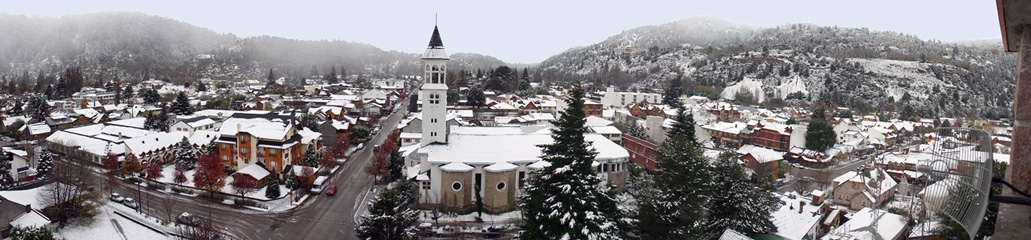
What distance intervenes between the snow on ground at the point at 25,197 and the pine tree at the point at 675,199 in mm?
18053

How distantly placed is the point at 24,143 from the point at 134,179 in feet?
42.2

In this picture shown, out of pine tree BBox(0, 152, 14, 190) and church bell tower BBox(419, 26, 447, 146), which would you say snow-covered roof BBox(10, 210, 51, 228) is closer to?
pine tree BBox(0, 152, 14, 190)

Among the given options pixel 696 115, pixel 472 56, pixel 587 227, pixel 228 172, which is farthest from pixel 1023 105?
pixel 472 56

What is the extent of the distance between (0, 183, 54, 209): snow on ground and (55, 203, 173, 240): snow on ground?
1188 millimetres

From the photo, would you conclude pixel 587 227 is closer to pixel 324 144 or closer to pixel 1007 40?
Result: pixel 1007 40

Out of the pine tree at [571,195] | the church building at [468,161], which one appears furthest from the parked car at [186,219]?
the pine tree at [571,195]

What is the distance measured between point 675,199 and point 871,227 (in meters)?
7.45

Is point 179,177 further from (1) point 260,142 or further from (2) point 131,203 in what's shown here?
(1) point 260,142

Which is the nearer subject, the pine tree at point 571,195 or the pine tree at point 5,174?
the pine tree at point 571,195

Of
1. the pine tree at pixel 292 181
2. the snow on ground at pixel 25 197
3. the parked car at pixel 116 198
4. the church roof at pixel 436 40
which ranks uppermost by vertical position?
the church roof at pixel 436 40

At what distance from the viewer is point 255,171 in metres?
22.5

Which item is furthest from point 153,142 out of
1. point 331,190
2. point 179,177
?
point 331,190

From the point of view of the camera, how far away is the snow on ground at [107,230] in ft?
51.8

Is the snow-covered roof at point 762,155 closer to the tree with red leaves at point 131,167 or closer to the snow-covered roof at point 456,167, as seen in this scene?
the snow-covered roof at point 456,167
